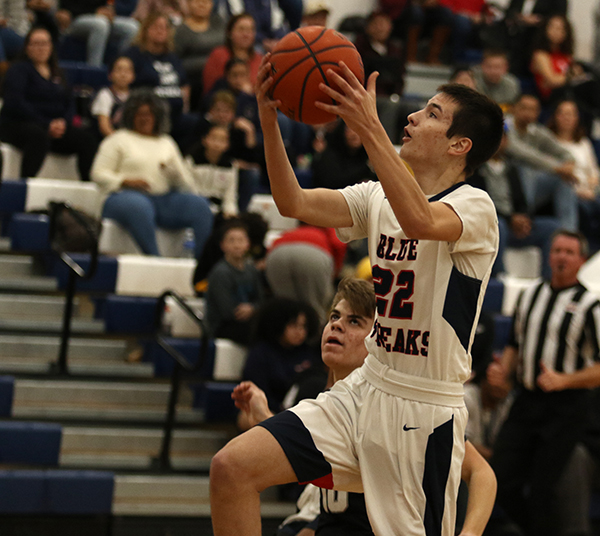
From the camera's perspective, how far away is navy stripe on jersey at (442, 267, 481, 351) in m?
2.72

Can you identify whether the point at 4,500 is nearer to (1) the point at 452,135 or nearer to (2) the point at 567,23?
(1) the point at 452,135

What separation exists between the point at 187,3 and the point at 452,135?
699cm

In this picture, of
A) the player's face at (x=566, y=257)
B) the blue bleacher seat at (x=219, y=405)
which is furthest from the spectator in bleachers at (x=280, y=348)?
the player's face at (x=566, y=257)

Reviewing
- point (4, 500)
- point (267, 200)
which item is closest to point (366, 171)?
point (267, 200)

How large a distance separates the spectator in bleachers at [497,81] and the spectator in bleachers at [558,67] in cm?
119

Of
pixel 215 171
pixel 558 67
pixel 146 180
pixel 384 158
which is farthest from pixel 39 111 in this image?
pixel 558 67

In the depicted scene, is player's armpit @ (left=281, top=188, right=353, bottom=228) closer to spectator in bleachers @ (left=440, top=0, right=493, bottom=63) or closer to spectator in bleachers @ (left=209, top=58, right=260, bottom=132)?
spectator in bleachers @ (left=209, top=58, right=260, bottom=132)

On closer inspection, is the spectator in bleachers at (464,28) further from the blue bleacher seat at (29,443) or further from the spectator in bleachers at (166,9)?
the blue bleacher seat at (29,443)

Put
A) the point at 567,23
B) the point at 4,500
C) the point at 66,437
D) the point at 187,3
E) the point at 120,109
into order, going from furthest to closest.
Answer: the point at 567,23 → the point at 187,3 → the point at 120,109 → the point at 66,437 → the point at 4,500

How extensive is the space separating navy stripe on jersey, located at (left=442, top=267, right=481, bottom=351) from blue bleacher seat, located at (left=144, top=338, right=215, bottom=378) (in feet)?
11.9

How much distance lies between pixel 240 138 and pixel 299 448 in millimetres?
5398

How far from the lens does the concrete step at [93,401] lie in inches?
232

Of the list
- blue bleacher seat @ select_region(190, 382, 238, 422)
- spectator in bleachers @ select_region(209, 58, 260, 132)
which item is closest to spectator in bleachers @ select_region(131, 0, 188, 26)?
spectator in bleachers @ select_region(209, 58, 260, 132)

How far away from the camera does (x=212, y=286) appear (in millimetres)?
6246
